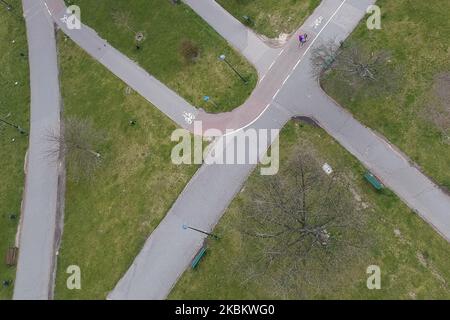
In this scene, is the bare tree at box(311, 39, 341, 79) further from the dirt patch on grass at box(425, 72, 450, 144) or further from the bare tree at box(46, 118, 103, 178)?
the bare tree at box(46, 118, 103, 178)

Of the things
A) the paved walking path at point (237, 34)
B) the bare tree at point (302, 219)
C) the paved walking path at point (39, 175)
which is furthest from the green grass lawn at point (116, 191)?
the paved walking path at point (237, 34)

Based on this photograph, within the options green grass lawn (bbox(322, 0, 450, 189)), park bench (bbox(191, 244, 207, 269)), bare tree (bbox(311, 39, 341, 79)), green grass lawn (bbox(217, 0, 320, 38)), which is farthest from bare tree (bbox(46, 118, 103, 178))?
green grass lawn (bbox(322, 0, 450, 189))

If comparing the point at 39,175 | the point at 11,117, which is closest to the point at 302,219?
the point at 39,175

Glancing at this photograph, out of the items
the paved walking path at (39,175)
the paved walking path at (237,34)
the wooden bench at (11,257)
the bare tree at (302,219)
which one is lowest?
the wooden bench at (11,257)

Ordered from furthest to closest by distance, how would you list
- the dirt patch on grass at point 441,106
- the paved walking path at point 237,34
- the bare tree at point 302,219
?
the paved walking path at point 237,34
the dirt patch on grass at point 441,106
the bare tree at point 302,219

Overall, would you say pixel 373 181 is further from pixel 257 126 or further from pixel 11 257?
pixel 11 257

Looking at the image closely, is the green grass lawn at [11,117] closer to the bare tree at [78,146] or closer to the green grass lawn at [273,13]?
the bare tree at [78,146]
